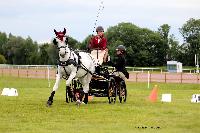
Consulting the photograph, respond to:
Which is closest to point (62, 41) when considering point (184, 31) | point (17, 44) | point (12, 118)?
point (12, 118)

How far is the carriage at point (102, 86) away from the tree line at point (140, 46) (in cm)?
9360

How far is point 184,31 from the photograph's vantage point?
431ft

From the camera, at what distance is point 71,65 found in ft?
61.2

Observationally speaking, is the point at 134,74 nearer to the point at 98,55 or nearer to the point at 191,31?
the point at 98,55

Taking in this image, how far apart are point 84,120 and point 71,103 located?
5.76 metres

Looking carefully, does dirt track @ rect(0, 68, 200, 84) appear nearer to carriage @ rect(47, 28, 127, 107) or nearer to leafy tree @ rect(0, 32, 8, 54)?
carriage @ rect(47, 28, 127, 107)

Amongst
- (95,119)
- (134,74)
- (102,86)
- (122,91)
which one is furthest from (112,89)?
(134,74)

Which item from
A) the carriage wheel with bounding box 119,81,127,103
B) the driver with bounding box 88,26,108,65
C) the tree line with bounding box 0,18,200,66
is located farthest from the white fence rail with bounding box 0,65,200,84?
the tree line with bounding box 0,18,200,66

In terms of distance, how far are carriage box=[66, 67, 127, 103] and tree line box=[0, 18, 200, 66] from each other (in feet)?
307

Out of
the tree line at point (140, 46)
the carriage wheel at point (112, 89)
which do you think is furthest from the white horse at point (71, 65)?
the tree line at point (140, 46)

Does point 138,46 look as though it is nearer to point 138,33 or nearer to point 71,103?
point 138,33

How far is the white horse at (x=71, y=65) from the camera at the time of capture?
60.0 ft

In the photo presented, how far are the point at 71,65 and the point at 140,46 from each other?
368ft

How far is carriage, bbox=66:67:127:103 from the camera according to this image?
20594 mm
